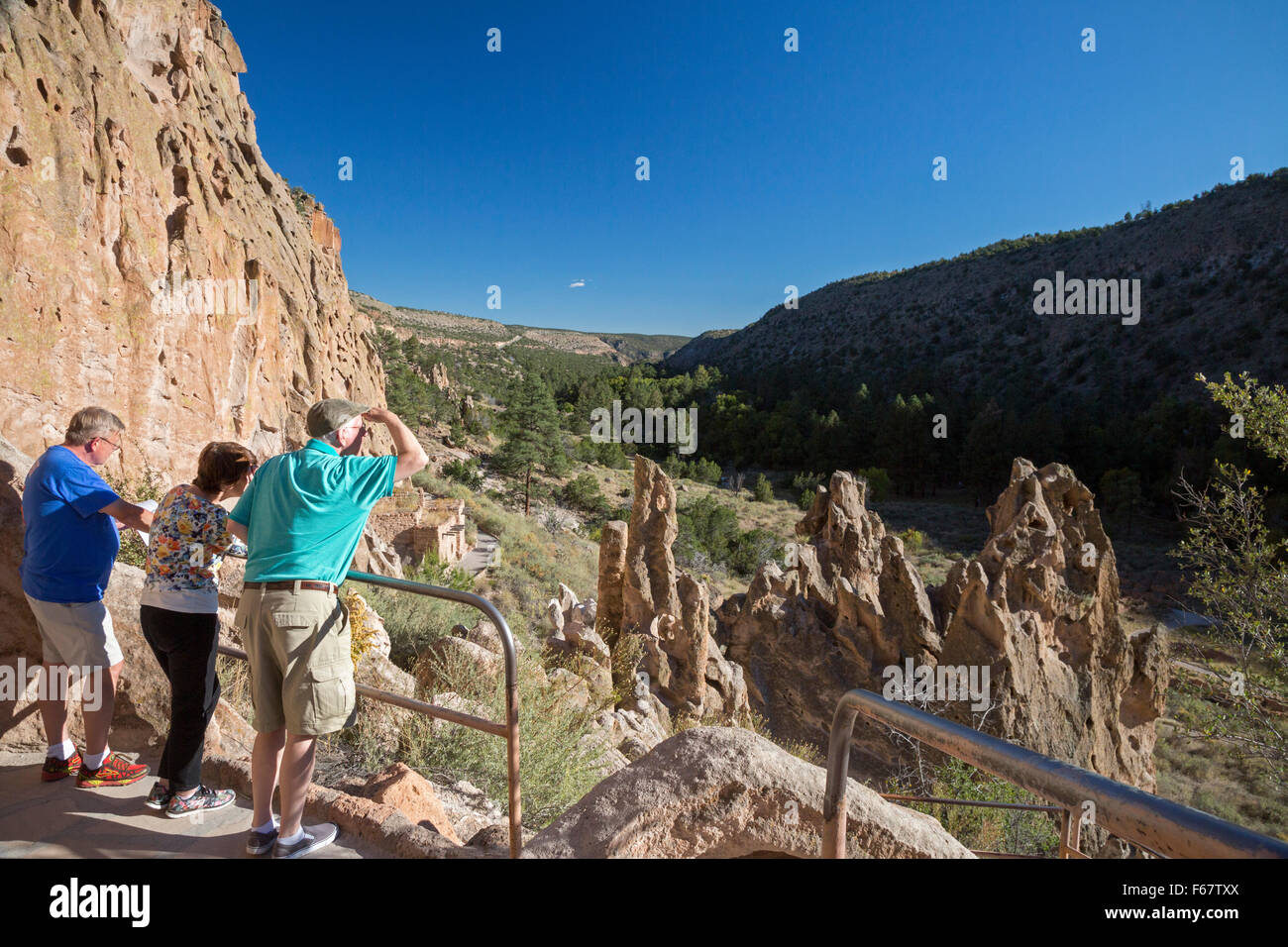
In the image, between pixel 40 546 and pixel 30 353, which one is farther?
pixel 30 353

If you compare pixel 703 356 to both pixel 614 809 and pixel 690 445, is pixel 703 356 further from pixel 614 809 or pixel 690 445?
pixel 614 809

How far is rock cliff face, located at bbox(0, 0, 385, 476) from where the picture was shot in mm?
7383

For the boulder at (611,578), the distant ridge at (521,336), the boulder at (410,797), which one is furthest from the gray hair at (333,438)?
the distant ridge at (521,336)

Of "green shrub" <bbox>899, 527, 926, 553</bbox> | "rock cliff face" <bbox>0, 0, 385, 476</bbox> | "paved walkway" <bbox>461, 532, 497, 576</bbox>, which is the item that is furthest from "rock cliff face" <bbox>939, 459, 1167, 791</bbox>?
"green shrub" <bbox>899, 527, 926, 553</bbox>

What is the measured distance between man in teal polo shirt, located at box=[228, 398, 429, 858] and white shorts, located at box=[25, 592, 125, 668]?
3.79ft

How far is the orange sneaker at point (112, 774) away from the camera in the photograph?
301 centimetres

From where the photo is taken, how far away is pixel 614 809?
2.78 m

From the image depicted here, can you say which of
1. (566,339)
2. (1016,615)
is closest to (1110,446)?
(1016,615)

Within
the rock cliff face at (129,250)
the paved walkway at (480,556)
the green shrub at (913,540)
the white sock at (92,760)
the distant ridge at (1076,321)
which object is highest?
the distant ridge at (1076,321)

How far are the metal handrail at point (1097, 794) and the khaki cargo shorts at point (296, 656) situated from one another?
1831mm

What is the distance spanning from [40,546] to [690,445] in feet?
163

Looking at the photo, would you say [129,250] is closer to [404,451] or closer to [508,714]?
[404,451]

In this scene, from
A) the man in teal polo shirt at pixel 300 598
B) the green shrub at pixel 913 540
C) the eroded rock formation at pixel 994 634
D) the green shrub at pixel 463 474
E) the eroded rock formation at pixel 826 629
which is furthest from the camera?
the green shrub at pixel 463 474

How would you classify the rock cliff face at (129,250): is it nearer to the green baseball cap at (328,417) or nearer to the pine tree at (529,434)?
the green baseball cap at (328,417)
